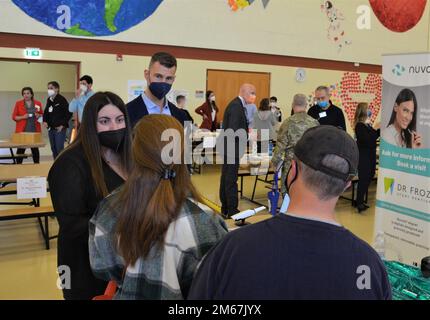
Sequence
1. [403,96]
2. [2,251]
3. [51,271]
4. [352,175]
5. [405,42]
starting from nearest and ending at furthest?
[352,175] < [403,96] < [51,271] < [2,251] < [405,42]

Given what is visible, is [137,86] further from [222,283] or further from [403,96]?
[222,283]

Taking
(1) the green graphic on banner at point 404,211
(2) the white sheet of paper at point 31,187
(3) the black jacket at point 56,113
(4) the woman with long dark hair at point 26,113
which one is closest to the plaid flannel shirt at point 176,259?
(1) the green graphic on banner at point 404,211

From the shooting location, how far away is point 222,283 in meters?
1.10

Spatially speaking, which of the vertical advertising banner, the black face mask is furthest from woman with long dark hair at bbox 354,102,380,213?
the black face mask

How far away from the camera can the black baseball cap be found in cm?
114

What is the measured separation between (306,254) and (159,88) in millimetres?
2198

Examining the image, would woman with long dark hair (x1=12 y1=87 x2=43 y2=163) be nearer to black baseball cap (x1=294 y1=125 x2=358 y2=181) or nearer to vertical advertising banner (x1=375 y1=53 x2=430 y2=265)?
vertical advertising banner (x1=375 y1=53 x2=430 y2=265)

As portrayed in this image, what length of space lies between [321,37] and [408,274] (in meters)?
10.5

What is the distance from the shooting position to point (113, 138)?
2119mm

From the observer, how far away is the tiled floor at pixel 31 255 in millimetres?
3508

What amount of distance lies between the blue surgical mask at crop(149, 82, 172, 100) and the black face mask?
2.97 ft

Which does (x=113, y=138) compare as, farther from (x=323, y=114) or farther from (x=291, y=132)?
(x=323, y=114)

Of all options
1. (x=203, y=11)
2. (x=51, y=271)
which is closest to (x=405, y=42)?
(x=203, y=11)

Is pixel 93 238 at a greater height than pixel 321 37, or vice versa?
pixel 321 37
